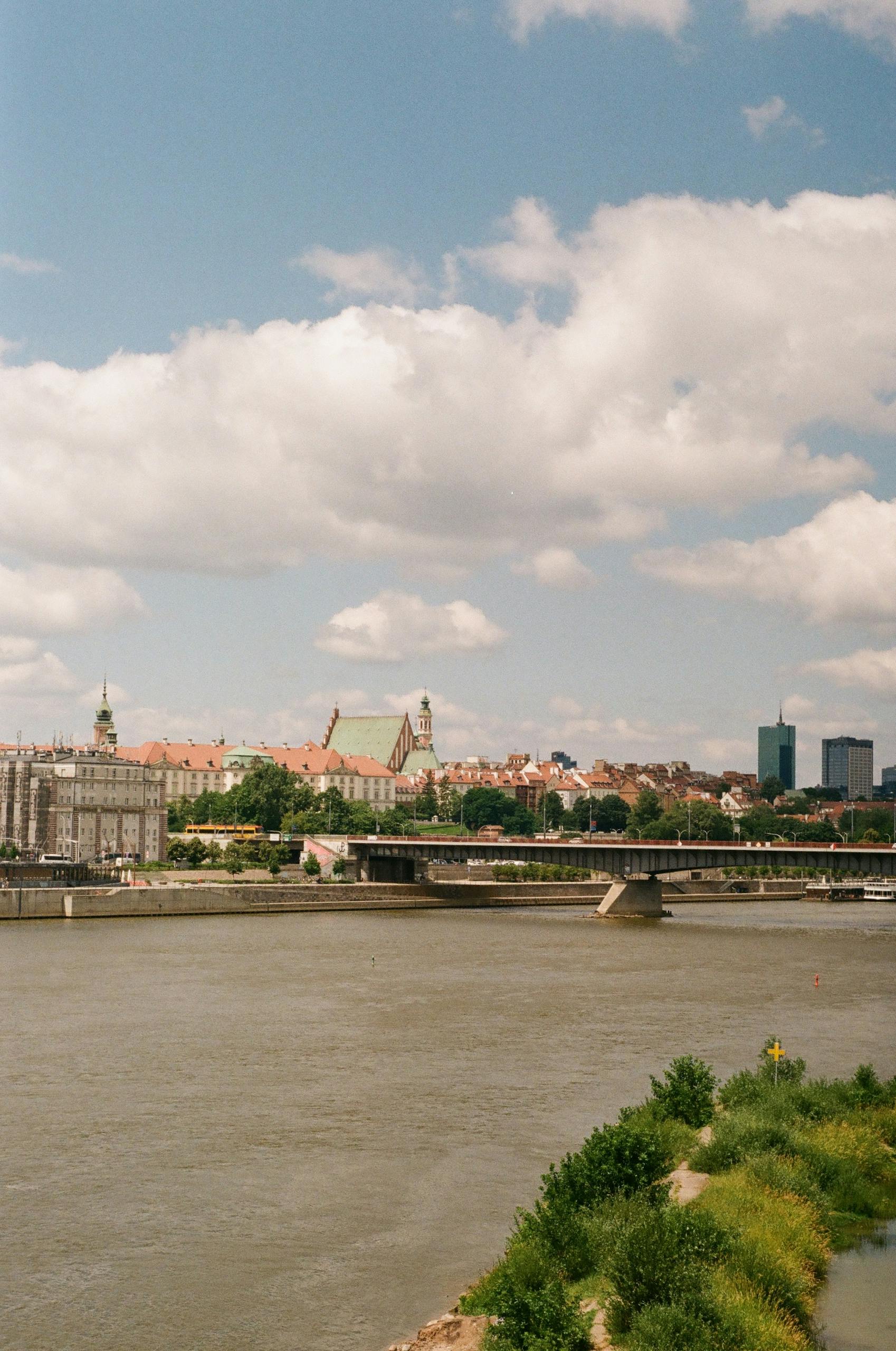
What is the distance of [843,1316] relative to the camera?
13344 mm

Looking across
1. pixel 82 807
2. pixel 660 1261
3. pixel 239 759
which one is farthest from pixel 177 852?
pixel 660 1261

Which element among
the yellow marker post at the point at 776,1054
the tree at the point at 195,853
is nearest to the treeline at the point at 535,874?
the tree at the point at 195,853

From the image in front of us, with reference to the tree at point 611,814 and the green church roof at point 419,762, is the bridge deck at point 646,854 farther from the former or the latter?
the green church roof at point 419,762

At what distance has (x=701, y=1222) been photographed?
13.0m

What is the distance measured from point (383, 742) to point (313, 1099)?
159 meters

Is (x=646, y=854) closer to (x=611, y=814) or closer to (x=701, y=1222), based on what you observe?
(x=701, y=1222)

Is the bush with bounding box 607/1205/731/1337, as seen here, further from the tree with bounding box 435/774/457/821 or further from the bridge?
the tree with bounding box 435/774/457/821

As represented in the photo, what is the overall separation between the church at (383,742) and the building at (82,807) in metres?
81.2

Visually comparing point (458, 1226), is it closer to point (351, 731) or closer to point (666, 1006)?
point (666, 1006)

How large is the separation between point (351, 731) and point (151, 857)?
A: 87573 mm

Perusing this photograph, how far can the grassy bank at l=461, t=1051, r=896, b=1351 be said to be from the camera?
11.5m

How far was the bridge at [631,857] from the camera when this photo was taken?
60.8 m

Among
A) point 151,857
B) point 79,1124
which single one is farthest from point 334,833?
point 79,1124

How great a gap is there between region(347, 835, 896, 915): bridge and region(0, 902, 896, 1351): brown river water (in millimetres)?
10129
